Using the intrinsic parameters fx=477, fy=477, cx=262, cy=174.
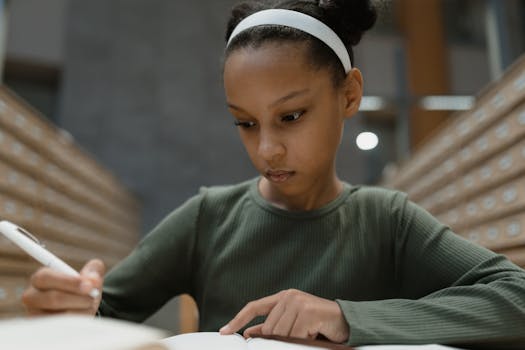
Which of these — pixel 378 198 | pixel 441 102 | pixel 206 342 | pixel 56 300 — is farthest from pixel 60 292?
pixel 441 102

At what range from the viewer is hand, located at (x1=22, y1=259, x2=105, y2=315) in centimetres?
45

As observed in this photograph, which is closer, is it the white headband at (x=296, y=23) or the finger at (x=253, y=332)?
the finger at (x=253, y=332)

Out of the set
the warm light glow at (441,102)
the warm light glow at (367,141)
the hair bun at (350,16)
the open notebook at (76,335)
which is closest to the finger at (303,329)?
the open notebook at (76,335)

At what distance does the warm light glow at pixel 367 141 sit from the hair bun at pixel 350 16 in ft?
9.77

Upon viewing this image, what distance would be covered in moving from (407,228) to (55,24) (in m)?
3.34

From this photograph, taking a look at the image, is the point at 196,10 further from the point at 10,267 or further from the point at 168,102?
the point at 10,267

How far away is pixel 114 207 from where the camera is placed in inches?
112

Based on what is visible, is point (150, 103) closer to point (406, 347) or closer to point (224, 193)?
point (224, 193)

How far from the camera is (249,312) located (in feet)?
1.64

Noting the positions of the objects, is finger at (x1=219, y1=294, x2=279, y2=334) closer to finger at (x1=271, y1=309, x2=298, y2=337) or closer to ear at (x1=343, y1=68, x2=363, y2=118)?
finger at (x1=271, y1=309, x2=298, y2=337)

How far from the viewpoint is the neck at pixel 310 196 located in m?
0.76

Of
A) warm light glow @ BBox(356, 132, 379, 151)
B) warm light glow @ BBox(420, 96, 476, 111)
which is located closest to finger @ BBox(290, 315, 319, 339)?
warm light glow @ BBox(356, 132, 379, 151)

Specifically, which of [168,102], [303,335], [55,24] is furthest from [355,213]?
[55,24]

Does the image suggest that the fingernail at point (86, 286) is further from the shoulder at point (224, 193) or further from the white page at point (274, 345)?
the shoulder at point (224, 193)
